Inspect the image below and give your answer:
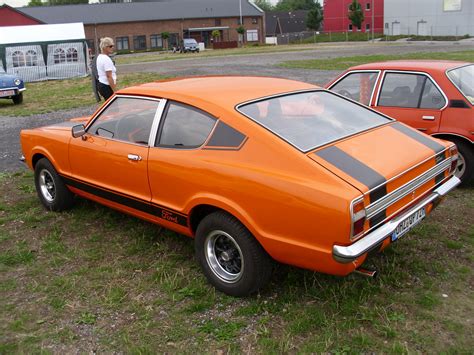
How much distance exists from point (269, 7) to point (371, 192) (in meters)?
153

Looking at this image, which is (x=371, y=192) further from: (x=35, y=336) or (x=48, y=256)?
(x=48, y=256)

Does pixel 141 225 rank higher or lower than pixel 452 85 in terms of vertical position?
lower

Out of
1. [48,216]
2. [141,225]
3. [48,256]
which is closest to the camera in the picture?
[48,256]

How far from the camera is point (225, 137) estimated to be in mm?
3521

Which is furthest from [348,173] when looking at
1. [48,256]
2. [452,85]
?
[452,85]

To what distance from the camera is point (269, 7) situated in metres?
146

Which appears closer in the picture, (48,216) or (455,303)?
(455,303)

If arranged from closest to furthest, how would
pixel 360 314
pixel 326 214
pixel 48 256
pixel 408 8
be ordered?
pixel 326 214
pixel 360 314
pixel 48 256
pixel 408 8

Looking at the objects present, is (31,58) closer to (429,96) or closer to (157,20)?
(429,96)

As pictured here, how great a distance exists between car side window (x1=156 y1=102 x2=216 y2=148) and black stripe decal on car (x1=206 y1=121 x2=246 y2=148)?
0.27 feet

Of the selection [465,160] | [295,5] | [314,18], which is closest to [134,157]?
[465,160]

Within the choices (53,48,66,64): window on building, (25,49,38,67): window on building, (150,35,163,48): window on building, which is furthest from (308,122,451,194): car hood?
(150,35,163,48): window on building

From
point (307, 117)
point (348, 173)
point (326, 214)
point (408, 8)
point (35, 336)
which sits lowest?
point (35, 336)

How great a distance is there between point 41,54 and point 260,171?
23753 millimetres
